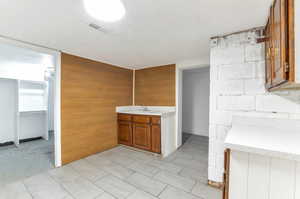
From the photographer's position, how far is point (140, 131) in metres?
3.06

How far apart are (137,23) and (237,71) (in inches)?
54.9

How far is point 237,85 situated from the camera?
1691 mm

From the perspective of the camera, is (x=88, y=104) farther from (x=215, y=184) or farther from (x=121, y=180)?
(x=215, y=184)

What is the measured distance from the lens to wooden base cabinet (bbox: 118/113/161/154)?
2.84 metres

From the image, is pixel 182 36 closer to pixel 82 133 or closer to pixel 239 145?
pixel 239 145

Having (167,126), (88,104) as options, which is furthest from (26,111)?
(167,126)

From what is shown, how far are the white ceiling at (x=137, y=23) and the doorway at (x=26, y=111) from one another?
69cm

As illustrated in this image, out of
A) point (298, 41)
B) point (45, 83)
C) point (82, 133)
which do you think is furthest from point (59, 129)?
point (298, 41)

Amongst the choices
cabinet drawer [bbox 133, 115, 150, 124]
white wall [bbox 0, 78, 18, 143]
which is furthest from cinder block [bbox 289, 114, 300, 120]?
white wall [bbox 0, 78, 18, 143]

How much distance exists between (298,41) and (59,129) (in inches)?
122

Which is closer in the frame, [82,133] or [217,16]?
[217,16]

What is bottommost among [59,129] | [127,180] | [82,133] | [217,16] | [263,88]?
[127,180]

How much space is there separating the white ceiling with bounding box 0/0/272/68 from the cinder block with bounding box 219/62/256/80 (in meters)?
0.45

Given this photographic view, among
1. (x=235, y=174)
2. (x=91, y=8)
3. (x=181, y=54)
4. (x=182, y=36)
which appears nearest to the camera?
(x=235, y=174)
